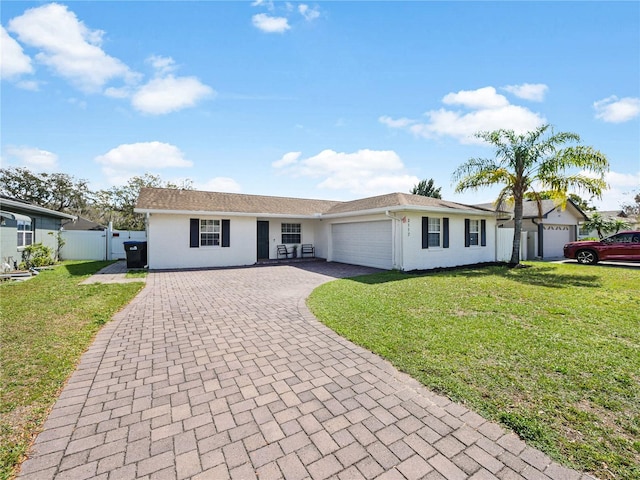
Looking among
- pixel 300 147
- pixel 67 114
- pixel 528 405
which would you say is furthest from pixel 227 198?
pixel 528 405

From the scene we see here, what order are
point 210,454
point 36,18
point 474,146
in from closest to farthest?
point 210,454
point 36,18
point 474,146

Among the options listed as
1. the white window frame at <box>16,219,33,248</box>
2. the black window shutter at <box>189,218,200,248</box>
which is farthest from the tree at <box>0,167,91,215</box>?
the black window shutter at <box>189,218,200,248</box>

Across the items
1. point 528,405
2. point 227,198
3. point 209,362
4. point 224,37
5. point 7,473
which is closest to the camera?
point 7,473

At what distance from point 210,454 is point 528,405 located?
2.84 metres

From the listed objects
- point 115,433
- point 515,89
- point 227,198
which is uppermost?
point 515,89

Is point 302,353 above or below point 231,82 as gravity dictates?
below

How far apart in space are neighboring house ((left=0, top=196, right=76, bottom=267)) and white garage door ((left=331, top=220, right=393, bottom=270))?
12.9 m

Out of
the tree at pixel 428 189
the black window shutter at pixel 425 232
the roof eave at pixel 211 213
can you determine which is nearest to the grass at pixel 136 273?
the roof eave at pixel 211 213

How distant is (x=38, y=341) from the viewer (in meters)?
4.27

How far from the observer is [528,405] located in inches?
106

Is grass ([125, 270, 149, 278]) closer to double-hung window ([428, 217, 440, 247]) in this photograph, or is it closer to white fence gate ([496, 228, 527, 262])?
double-hung window ([428, 217, 440, 247])

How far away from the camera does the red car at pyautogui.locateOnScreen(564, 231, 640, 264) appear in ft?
43.6

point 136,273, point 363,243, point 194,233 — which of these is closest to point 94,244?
point 136,273

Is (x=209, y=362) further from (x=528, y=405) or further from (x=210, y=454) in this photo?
(x=528, y=405)
